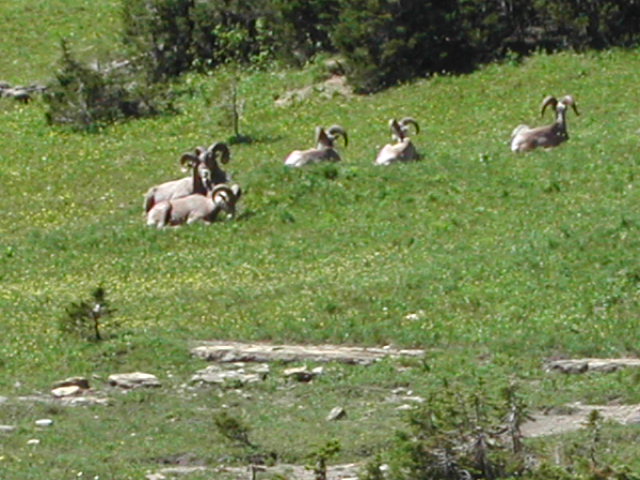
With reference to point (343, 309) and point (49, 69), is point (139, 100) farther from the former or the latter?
point (343, 309)

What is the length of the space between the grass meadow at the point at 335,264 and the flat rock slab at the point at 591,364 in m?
0.21

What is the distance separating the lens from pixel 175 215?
2822cm

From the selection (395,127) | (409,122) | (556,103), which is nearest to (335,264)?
(395,127)

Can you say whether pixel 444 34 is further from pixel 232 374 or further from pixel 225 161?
pixel 232 374

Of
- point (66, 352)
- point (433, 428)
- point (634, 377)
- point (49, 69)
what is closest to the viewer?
point (433, 428)

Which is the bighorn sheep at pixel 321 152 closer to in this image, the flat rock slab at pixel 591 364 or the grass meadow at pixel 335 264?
the grass meadow at pixel 335 264

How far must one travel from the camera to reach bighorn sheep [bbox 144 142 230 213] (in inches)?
1177

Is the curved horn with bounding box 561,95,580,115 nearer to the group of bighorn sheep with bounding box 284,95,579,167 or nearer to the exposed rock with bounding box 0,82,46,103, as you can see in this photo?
the group of bighorn sheep with bounding box 284,95,579,167

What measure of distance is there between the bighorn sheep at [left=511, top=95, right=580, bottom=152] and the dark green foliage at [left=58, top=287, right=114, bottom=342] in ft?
37.3

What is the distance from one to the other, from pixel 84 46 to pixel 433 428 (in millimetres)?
33096

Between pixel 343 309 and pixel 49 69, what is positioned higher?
pixel 49 69

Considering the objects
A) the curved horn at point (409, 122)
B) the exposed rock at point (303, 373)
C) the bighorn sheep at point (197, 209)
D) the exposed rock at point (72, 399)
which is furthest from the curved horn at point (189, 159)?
the exposed rock at point (72, 399)

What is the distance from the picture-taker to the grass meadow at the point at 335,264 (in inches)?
708

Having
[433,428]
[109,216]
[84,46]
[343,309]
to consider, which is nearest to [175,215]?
[109,216]
